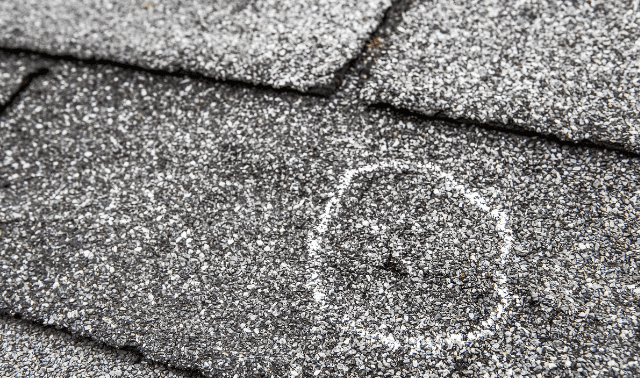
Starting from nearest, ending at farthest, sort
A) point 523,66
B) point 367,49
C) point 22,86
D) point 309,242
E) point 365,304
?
point 365,304 < point 309,242 < point 523,66 < point 367,49 < point 22,86

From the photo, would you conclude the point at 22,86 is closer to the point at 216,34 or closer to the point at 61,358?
A: the point at 216,34

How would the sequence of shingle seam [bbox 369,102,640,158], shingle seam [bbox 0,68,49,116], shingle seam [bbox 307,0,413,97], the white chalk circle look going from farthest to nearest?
shingle seam [bbox 0,68,49,116]
shingle seam [bbox 307,0,413,97]
shingle seam [bbox 369,102,640,158]
the white chalk circle

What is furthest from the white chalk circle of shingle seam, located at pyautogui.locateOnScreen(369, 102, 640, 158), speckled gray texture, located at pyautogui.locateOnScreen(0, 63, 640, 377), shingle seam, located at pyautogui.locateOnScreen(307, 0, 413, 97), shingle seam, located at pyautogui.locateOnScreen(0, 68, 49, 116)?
shingle seam, located at pyautogui.locateOnScreen(0, 68, 49, 116)

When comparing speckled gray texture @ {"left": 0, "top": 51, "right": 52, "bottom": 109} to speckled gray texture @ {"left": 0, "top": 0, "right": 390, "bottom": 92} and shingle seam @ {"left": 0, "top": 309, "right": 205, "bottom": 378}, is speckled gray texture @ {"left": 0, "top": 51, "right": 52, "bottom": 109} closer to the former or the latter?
speckled gray texture @ {"left": 0, "top": 0, "right": 390, "bottom": 92}

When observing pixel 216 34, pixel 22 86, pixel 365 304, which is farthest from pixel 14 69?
pixel 365 304

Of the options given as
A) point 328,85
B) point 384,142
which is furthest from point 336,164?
point 328,85

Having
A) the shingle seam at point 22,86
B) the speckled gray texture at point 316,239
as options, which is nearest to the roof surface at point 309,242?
the speckled gray texture at point 316,239
